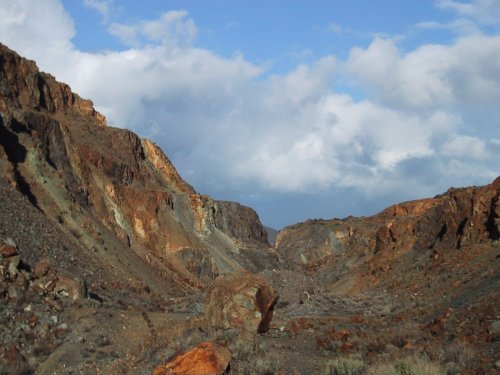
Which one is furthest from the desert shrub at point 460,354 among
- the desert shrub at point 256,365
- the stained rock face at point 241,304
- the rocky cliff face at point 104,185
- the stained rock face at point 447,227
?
the rocky cliff face at point 104,185

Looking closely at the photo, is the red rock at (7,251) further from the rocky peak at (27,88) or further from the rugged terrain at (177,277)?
the rocky peak at (27,88)

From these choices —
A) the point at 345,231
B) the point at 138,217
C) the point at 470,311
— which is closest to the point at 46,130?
the point at 138,217

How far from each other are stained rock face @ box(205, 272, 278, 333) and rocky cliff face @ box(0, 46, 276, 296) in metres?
21.1

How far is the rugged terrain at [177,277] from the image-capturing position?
13.3 meters

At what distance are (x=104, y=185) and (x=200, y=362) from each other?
127 ft

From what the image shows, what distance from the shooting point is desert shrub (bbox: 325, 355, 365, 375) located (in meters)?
10.9

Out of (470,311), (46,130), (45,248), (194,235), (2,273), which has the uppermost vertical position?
(46,130)

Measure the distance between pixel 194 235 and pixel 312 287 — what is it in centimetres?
1746

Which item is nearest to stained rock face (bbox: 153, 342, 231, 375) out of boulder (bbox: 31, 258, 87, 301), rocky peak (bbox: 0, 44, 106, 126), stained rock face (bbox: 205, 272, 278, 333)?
stained rock face (bbox: 205, 272, 278, 333)

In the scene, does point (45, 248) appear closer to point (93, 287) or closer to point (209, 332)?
point (93, 287)

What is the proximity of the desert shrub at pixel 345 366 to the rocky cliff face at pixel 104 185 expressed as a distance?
27399mm

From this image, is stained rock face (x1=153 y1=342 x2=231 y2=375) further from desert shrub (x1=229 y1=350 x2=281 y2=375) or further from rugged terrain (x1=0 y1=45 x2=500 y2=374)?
desert shrub (x1=229 y1=350 x2=281 y2=375)

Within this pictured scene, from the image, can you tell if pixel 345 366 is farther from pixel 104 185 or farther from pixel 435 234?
pixel 104 185

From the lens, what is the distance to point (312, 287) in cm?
4019
